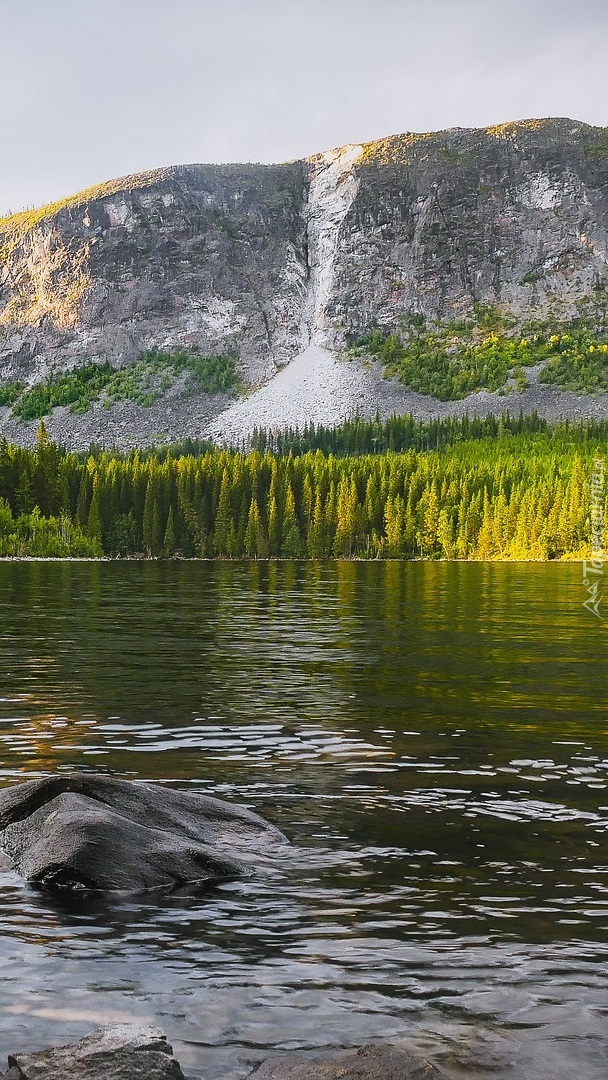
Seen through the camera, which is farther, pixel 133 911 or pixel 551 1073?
pixel 133 911

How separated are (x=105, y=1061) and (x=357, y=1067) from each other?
1.91 metres

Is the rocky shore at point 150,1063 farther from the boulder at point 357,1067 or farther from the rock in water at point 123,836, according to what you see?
the rock in water at point 123,836

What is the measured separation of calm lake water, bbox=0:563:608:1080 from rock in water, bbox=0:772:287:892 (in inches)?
21.6

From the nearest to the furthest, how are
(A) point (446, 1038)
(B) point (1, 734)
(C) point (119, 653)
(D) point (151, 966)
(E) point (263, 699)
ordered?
(A) point (446, 1038), (D) point (151, 966), (B) point (1, 734), (E) point (263, 699), (C) point (119, 653)

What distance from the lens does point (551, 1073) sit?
9430 millimetres

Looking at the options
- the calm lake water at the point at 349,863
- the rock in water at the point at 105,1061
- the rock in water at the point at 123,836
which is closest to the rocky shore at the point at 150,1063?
the rock in water at the point at 105,1061

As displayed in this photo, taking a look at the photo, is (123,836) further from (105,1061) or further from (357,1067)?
(357,1067)

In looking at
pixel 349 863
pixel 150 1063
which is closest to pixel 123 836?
pixel 349 863

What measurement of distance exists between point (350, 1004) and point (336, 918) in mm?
2532

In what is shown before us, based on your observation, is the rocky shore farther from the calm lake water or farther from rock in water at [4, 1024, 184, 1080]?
the calm lake water

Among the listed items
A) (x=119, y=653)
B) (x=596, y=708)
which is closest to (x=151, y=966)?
(x=596, y=708)

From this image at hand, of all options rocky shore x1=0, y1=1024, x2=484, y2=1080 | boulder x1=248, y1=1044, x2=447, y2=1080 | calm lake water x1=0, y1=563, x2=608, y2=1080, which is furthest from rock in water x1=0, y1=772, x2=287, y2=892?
boulder x1=248, y1=1044, x2=447, y2=1080

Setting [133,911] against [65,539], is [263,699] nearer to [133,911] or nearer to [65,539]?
[133,911]

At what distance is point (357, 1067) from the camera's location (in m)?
8.92
